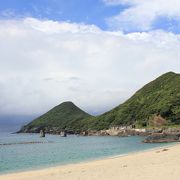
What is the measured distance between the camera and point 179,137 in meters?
110

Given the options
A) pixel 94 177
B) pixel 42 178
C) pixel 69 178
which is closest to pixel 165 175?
pixel 94 177

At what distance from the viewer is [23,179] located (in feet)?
120

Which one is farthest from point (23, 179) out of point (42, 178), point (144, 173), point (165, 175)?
point (165, 175)

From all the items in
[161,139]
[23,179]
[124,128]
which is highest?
[124,128]

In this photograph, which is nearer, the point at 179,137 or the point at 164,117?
the point at 179,137

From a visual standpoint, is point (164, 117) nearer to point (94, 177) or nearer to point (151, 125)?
point (151, 125)

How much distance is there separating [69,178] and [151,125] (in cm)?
15765

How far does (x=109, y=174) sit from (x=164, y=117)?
159953mm

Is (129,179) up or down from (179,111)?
down

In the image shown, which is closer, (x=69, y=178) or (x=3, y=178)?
(x=69, y=178)

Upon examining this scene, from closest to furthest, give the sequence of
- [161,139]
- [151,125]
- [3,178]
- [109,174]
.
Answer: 1. [109,174]
2. [3,178]
3. [161,139]
4. [151,125]

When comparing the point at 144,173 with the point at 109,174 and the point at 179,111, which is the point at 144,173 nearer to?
the point at 109,174

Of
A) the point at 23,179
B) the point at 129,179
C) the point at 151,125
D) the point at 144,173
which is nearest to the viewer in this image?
the point at 129,179

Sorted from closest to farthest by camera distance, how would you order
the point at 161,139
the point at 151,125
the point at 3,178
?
the point at 3,178 < the point at 161,139 < the point at 151,125
